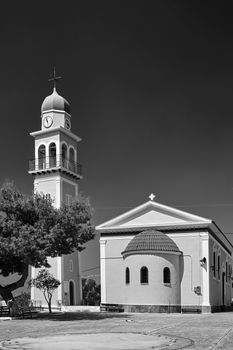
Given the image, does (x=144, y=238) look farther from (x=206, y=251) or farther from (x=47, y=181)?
(x=47, y=181)

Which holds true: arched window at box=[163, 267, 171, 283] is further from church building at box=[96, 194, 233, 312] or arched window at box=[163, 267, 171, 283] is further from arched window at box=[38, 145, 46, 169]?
arched window at box=[38, 145, 46, 169]

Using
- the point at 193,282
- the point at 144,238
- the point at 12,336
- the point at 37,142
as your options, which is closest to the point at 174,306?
the point at 193,282

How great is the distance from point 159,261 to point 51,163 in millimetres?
13427

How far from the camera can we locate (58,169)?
155ft

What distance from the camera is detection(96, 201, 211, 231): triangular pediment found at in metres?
44.1

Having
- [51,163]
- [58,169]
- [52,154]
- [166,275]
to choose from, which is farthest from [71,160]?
[166,275]

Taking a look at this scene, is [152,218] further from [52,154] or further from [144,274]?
[52,154]

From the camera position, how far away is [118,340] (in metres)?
18.6

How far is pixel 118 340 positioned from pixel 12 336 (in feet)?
14.4

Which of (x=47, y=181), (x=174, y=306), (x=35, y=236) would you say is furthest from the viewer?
(x=47, y=181)

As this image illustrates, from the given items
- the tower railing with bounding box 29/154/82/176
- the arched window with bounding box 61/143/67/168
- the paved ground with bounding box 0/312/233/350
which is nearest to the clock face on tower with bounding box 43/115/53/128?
the arched window with bounding box 61/143/67/168

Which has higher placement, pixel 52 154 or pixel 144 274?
pixel 52 154

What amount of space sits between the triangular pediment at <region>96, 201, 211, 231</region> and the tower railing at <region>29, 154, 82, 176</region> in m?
6.32

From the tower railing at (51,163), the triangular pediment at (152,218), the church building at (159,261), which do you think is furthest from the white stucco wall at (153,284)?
the tower railing at (51,163)
